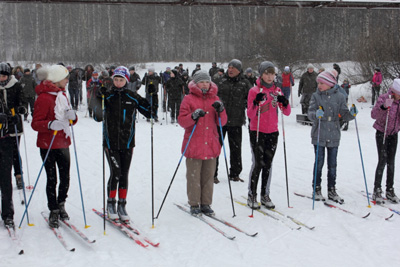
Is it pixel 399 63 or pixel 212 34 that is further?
pixel 212 34

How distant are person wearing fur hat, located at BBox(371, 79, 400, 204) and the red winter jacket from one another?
4.45 m

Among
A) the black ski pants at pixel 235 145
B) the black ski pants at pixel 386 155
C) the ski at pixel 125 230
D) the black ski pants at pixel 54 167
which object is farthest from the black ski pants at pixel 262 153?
the black ski pants at pixel 54 167

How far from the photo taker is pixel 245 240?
4.29 metres

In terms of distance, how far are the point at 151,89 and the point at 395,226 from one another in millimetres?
3512

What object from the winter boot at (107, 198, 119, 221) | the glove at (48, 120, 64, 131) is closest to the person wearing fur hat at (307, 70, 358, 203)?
the winter boot at (107, 198, 119, 221)

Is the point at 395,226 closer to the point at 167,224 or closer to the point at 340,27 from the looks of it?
the point at 167,224

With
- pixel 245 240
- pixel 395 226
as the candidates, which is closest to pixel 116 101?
pixel 245 240

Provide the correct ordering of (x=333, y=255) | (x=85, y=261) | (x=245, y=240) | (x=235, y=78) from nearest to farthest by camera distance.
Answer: (x=85, y=261) < (x=333, y=255) < (x=245, y=240) < (x=235, y=78)

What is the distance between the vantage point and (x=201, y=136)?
16.0 ft

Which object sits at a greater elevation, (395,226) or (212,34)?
(212,34)

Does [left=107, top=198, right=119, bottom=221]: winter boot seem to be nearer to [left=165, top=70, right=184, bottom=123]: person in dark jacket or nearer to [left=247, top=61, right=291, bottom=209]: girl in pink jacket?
[left=247, top=61, right=291, bottom=209]: girl in pink jacket

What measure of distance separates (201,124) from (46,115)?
1857mm

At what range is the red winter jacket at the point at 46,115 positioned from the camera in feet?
14.4

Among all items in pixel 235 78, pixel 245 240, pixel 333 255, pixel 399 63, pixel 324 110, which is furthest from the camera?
pixel 399 63
